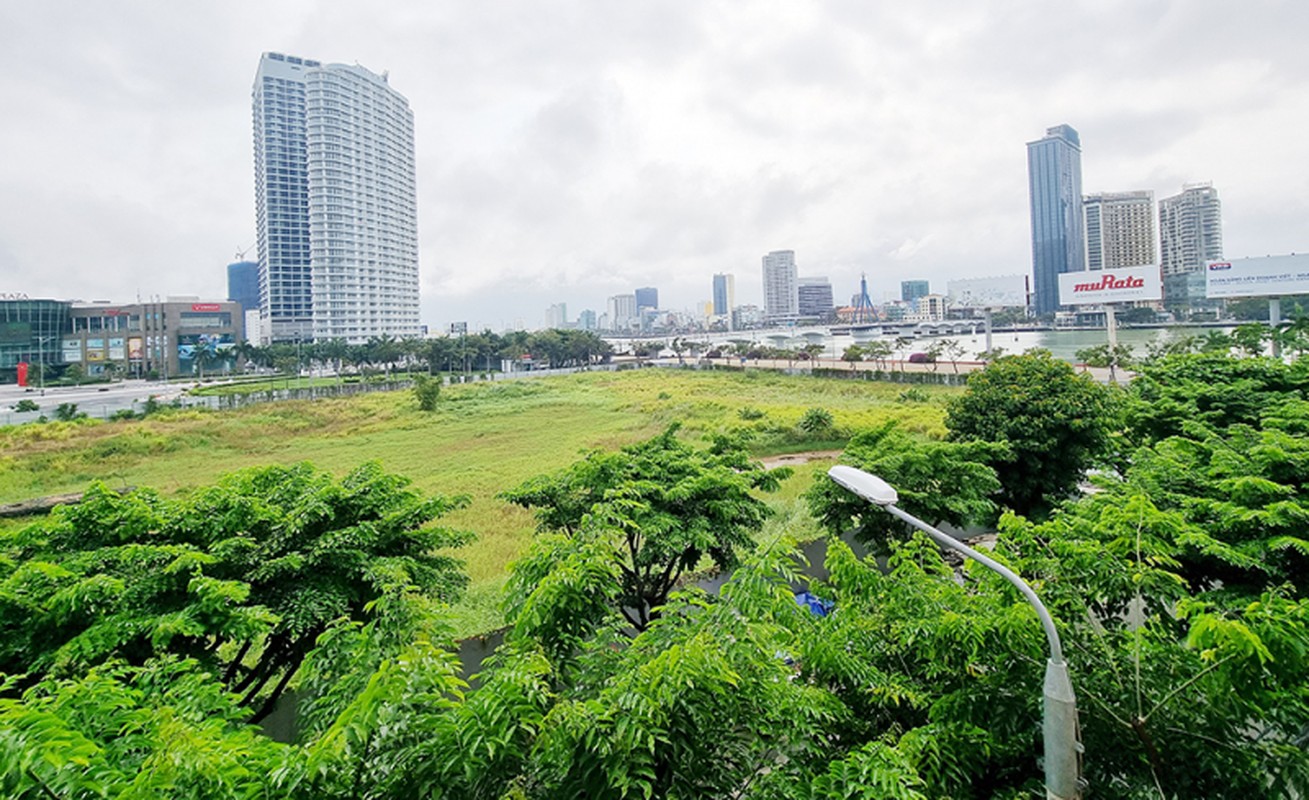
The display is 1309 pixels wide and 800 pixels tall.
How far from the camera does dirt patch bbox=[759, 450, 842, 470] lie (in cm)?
1955

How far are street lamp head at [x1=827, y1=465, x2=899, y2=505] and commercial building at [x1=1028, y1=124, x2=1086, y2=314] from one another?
106 m

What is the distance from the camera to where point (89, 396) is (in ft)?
127

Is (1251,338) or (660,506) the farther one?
(1251,338)

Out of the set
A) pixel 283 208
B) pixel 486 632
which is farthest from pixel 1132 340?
pixel 283 208

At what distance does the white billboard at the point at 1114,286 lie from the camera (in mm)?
35125

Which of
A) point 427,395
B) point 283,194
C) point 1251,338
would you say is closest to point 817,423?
point 1251,338

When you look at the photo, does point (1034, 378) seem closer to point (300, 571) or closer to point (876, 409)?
point (300, 571)

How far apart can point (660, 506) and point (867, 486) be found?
4.55 metres

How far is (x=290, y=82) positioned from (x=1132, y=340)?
313 feet

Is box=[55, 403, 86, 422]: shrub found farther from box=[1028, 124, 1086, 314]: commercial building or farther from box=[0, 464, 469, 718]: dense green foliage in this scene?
box=[1028, 124, 1086, 314]: commercial building

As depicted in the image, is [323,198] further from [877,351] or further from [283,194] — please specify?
[877,351]

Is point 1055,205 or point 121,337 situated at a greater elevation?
point 1055,205

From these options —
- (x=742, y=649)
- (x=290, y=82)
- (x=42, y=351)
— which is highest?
(x=290, y=82)

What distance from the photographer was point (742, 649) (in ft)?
11.4
